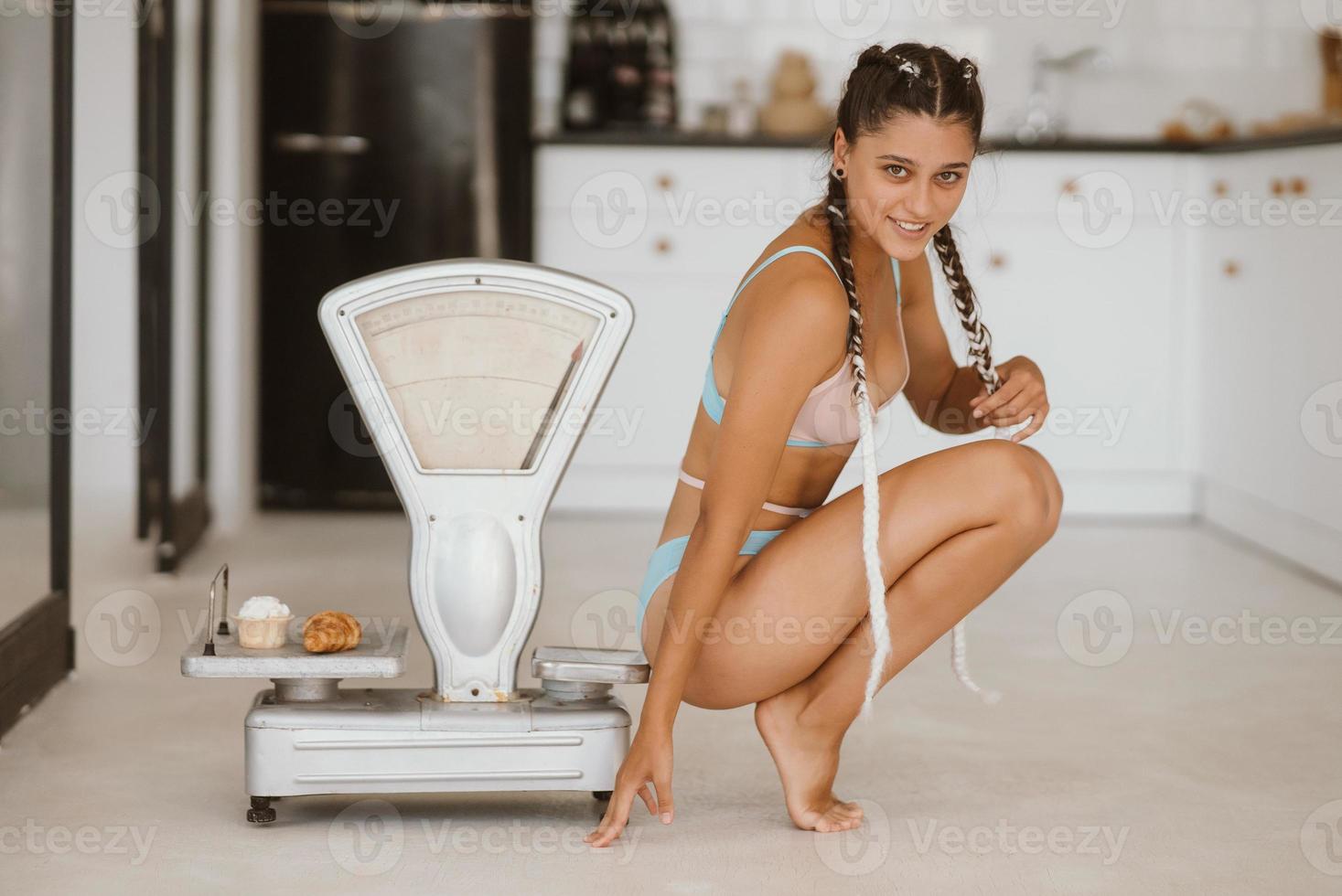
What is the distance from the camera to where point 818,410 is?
67.5 inches

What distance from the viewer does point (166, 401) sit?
3.33 meters

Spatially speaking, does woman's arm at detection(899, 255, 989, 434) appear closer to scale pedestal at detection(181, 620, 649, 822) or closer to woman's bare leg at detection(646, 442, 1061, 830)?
woman's bare leg at detection(646, 442, 1061, 830)

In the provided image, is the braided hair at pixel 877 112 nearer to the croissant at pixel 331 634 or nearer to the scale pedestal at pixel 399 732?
the scale pedestal at pixel 399 732

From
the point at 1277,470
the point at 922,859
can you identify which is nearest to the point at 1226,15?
the point at 1277,470

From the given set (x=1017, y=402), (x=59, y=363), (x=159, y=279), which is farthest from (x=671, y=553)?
(x=159, y=279)

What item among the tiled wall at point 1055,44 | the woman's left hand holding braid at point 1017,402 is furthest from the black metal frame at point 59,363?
the tiled wall at point 1055,44

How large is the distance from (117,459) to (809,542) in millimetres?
3042

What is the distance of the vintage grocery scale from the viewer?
167 centimetres

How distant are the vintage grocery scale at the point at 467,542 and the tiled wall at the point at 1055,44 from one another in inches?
121

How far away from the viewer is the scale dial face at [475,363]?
170 centimetres

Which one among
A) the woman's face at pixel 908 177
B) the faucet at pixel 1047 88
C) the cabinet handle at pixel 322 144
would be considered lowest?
the woman's face at pixel 908 177

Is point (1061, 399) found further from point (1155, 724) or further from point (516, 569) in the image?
point (516, 569)

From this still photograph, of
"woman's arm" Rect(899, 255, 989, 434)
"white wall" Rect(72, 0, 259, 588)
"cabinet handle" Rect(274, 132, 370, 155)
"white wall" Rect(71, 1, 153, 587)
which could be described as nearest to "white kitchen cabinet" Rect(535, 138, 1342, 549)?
"cabinet handle" Rect(274, 132, 370, 155)

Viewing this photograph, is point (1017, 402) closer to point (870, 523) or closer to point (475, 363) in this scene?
point (870, 523)
